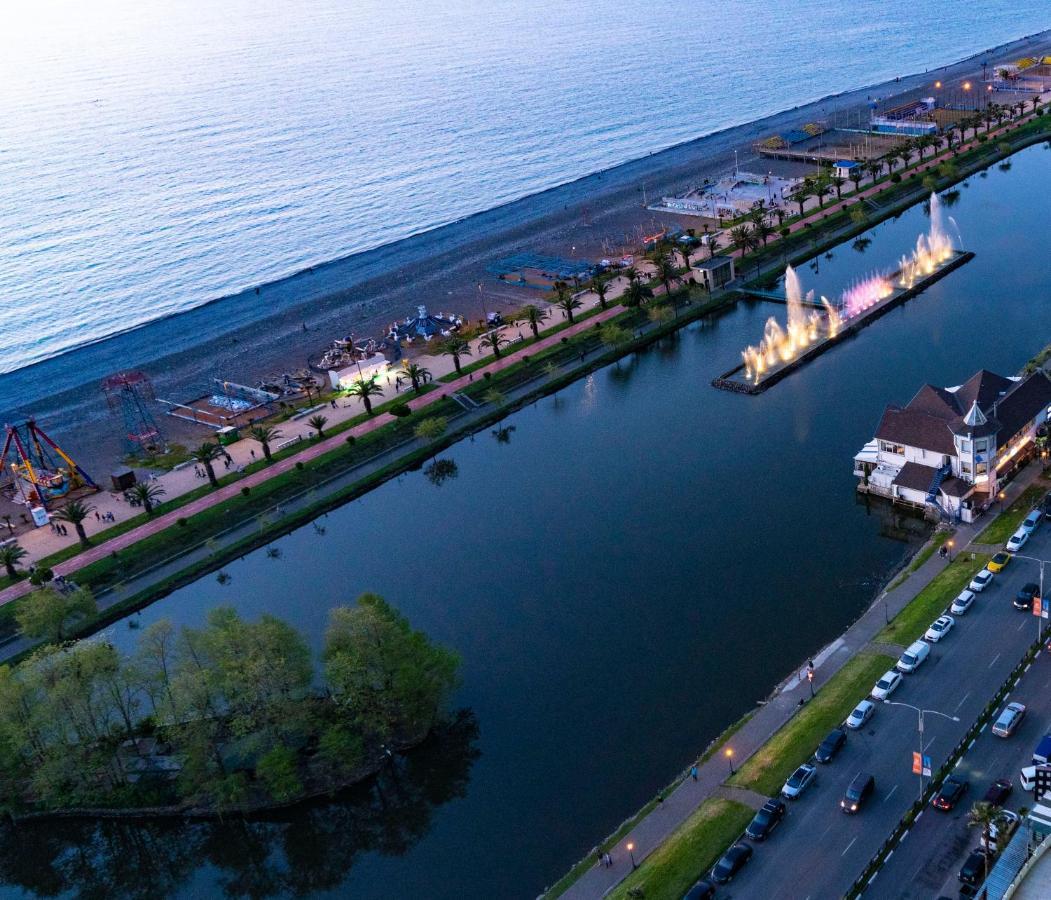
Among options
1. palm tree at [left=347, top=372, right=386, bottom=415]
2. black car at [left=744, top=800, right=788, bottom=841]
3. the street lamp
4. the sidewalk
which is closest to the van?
the street lamp

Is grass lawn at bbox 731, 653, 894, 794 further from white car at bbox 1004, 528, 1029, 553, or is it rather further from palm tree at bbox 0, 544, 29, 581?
palm tree at bbox 0, 544, 29, 581

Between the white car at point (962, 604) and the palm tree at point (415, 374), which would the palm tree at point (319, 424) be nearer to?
the palm tree at point (415, 374)

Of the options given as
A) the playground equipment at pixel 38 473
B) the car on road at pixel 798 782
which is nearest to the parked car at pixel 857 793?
the car on road at pixel 798 782

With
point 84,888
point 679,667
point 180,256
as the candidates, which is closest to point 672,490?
point 679,667

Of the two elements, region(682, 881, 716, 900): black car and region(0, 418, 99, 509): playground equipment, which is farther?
region(0, 418, 99, 509): playground equipment

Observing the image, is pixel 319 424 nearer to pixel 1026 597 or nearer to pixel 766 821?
pixel 766 821

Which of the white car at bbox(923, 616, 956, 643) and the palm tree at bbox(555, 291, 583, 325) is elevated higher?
the palm tree at bbox(555, 291, 583, 325)
